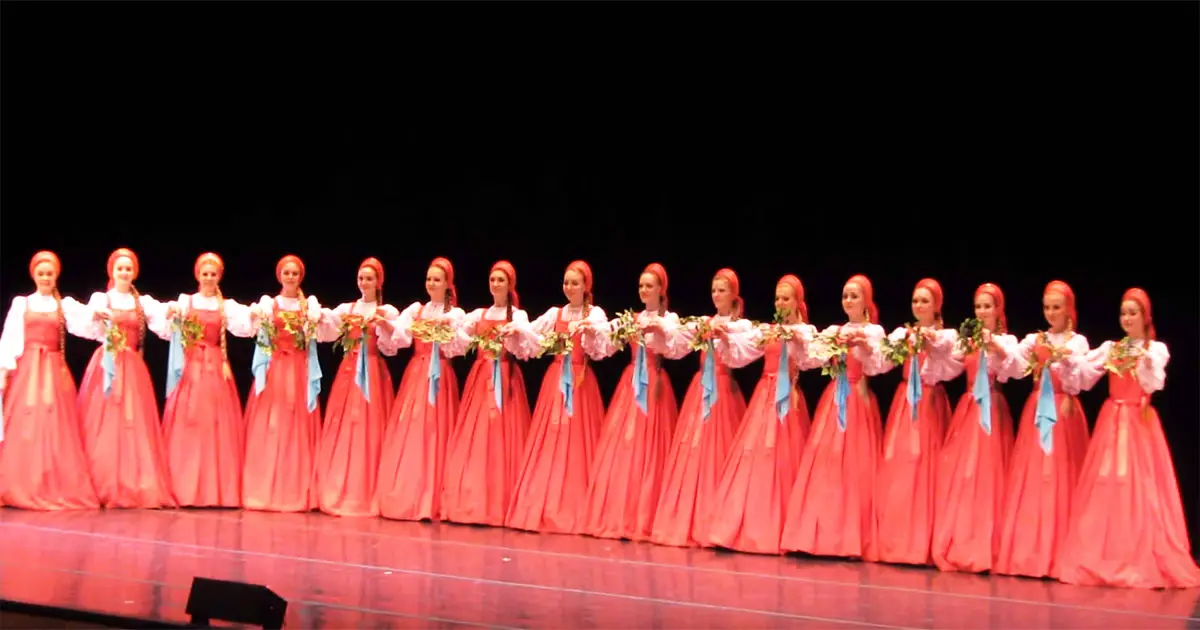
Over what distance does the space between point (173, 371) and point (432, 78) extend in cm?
228

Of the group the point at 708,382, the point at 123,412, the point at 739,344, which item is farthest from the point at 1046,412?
the point at 123,412

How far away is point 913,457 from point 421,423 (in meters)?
2.54

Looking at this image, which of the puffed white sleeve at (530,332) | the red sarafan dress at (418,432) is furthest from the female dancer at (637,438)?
the red sarafan dress at (418,432)

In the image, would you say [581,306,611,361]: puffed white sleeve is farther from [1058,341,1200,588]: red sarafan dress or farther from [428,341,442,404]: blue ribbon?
[1058,341,1200,588]: red sarafan dress

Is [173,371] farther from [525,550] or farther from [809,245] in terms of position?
[809,245]

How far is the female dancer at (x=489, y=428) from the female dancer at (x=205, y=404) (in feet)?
Answer: 3.84

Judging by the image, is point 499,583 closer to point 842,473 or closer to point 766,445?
point 766,445

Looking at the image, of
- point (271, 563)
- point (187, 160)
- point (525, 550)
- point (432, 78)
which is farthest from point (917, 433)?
point (187, 160)

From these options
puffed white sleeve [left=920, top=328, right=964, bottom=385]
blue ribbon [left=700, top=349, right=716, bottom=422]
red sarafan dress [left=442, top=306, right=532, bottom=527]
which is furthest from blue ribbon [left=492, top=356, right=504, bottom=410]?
puffed white sleeve [left=920, top=328, right=964, bottom=385]

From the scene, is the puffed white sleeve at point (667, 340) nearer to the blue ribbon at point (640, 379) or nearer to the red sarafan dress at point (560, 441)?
the blue ribbon at point (640, 379)

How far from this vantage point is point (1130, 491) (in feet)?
21.1

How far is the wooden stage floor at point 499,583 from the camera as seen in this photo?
18.6 feet

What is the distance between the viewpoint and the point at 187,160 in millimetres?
9695

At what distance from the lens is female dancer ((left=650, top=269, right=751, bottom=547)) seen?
733 cm
